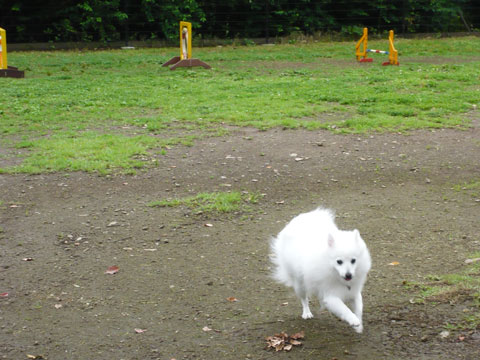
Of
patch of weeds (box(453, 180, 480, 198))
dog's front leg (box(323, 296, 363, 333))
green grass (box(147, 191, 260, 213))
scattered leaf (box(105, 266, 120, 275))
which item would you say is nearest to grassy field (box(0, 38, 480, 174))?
green grass (box(147, 191, 260, 213))

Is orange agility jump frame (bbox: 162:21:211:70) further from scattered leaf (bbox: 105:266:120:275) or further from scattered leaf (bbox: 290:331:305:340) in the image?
scattered leaf (bbox: 290:331:305:340)

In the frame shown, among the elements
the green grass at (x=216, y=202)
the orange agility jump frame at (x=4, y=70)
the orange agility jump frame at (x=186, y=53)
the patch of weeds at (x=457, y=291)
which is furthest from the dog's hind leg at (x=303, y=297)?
the orange agility jump frame at (x=4, y=70)

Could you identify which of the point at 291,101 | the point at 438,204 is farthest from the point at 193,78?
the point at 438,204

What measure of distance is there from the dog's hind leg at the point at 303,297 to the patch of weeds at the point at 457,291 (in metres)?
0.76

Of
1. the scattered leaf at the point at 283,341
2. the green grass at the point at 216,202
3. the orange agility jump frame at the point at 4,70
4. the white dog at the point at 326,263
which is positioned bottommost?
the scattered leaf at the point at 283,341

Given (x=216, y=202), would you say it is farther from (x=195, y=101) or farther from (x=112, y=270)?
(x=195, y=101)

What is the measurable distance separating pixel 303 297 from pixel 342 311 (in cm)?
55

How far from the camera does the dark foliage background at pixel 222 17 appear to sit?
21.9 metres

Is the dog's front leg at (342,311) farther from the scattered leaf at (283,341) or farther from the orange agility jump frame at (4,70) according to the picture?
the orange agility jump frame at (4,70)

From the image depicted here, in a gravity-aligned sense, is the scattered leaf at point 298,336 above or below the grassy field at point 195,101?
below

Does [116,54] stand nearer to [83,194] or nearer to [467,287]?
[83,194]

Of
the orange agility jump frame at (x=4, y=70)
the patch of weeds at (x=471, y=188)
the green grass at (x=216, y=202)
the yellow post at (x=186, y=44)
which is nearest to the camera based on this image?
the green grass at (x=216, y=202)

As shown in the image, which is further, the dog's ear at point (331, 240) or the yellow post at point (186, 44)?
the yellow post at point (186, 44)

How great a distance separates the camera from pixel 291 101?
10922 millimetres
